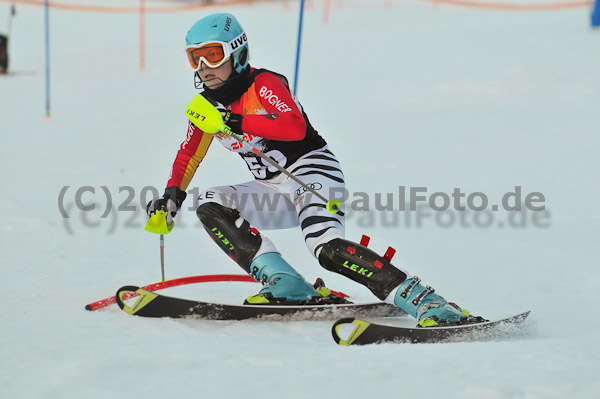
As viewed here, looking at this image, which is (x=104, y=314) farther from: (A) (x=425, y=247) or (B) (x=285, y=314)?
(A) (x=425, y=247)

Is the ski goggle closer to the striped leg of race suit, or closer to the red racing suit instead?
the red racing suit

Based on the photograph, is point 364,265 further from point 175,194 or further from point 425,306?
point 175,194

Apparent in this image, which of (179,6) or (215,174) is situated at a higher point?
(179,6)

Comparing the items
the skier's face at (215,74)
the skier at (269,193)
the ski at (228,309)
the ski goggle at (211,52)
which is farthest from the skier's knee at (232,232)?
the ski goggle at (211,52)

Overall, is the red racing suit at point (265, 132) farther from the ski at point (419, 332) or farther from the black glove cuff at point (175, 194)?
the ski at point (419, 332)

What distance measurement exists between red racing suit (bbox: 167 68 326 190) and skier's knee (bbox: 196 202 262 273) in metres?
0.34

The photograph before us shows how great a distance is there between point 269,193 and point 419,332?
122 cm

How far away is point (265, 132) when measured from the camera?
11.5 feet

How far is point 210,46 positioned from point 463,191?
4042 mm

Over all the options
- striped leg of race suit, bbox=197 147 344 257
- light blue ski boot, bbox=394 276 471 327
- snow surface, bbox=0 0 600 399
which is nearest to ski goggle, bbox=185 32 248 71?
striped leg of race suit, bbox=197 147 344 257

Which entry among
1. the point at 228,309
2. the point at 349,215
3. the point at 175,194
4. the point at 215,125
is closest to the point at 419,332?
the point at 228,309

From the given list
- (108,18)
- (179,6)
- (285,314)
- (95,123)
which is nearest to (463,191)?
(285,314)

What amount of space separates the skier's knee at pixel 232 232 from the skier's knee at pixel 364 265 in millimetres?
442

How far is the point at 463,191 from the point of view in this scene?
6.94 meters
